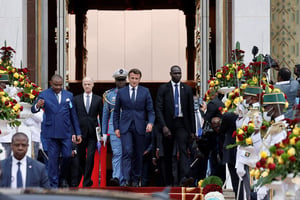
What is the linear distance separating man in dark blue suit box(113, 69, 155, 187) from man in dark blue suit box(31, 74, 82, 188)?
0.72 m

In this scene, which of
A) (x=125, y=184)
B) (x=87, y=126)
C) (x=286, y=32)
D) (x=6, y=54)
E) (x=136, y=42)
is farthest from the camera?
(x=136, y=42)

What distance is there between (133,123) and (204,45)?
5987 mm

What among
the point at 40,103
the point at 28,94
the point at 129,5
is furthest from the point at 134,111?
the point at 129,5

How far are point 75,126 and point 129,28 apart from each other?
1439 cm

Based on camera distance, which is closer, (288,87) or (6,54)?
(288,87)

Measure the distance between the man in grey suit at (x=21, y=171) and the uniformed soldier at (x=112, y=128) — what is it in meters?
5.69

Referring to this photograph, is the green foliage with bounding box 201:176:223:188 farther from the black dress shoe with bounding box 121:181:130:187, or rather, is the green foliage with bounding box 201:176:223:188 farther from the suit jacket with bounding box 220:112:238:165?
the black dress shoe with bounding box 121:181:130:187

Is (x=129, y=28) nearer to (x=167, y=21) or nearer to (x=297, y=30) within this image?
(x=167, y=21)

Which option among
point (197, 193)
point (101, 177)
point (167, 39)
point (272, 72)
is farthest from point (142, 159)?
point (167, 39)

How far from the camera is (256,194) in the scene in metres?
15.7

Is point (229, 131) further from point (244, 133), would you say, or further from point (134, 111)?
point (134, 111)

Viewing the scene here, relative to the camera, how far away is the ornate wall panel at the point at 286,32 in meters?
22.2

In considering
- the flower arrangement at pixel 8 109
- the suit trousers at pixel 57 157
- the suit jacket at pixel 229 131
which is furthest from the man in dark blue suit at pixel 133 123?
the flower arrangement at pixel 8 109

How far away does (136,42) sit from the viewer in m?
31.6
